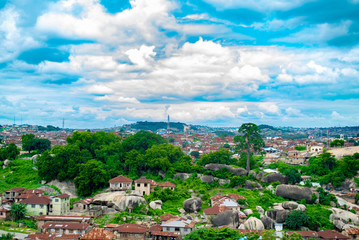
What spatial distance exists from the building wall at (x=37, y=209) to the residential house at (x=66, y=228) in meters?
4.87

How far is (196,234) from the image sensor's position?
→ 1078 inches

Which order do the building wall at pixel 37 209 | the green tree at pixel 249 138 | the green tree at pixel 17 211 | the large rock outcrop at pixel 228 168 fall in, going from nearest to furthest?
the green tree at pixel 17 211
the building wall at pixel 37 209
the large rock outcrop at pixel 228 168
the green tree at pixel 249 138

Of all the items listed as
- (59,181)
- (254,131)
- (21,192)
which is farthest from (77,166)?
(254,131)

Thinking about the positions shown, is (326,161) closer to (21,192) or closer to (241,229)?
(241,229)

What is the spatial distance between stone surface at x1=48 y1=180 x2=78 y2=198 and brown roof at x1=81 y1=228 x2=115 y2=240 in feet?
54.3

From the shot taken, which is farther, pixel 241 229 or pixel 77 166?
pixel 77 166

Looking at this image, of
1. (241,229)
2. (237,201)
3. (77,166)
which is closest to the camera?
(241,229)

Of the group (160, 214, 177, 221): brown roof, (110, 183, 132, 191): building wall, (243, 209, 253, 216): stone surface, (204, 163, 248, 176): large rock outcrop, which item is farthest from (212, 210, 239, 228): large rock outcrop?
(204, 163, 248, 176): large rock outcrop

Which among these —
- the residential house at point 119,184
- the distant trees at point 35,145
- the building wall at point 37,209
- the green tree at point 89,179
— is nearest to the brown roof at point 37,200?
the building wall at point 37,209

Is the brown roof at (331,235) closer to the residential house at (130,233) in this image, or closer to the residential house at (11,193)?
the residential house at (130,233)

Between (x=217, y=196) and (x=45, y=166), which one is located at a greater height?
(x=45, y=166)

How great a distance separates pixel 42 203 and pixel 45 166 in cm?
1189

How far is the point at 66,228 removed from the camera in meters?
31.1

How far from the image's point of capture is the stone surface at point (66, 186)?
4531cm
